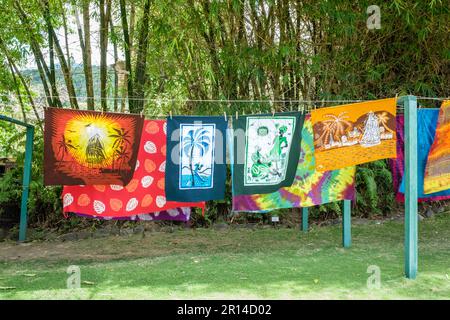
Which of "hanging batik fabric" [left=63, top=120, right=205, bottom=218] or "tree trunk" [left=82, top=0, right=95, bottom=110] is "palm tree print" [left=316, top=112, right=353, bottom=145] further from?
"tree trunk" [left=82, top=0, right=95, bottom=110]

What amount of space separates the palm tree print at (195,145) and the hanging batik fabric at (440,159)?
186 cm

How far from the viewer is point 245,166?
4.16 metres

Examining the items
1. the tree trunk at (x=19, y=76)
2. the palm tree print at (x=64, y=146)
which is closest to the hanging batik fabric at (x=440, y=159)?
the palm tree print at (x=64, y=146)

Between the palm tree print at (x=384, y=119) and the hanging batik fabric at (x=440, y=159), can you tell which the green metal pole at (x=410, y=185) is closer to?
the palm tree print at (x=384, y=119)

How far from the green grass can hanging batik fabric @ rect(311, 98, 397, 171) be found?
2.86 ft

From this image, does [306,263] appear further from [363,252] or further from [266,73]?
[266,73]

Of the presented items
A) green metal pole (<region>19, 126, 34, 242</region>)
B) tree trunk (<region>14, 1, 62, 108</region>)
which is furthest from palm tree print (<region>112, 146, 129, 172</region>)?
tree trunk (<region>14, 1, 62, 108</region>)

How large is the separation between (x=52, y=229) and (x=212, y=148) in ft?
8.06

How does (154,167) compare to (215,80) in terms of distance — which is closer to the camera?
(154,167)

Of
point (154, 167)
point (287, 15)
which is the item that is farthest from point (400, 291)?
point (287, 15)

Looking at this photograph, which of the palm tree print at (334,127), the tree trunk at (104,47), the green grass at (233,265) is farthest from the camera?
the tree trunk at (104,47)

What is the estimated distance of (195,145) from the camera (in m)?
4.20

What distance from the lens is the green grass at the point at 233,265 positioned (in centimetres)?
316

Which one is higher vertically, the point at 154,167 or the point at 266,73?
the point at 266,73
